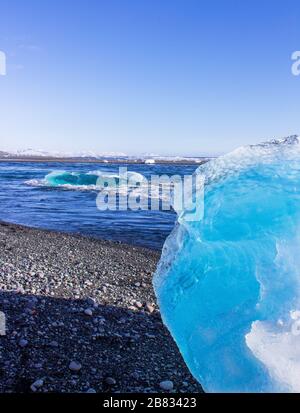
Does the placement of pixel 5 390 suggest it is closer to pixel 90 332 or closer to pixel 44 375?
pixel 44 375

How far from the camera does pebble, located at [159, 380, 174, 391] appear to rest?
15.1ft

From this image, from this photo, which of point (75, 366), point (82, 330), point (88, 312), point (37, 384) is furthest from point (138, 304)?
point (37, 384)

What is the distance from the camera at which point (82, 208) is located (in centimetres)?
1889

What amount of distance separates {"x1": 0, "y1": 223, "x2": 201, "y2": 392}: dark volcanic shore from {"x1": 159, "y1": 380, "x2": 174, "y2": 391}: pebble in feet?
0.14

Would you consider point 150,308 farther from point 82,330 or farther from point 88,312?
point 82,330

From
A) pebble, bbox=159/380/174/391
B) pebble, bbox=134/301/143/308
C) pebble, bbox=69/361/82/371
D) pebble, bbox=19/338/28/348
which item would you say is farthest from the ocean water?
pebble, bbox=159/380/174/391

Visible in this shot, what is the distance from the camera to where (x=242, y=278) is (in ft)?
13.5

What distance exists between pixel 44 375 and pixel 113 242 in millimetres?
7568

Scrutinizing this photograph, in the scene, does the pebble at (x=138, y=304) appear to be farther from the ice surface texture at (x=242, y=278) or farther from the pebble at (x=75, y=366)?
the ice surface texture at (x=242, y=278)

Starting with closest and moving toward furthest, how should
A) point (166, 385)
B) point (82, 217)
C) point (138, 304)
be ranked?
point (166, 385)
point (138, 304)
point (82, 217)

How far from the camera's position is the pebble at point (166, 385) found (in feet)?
15.1

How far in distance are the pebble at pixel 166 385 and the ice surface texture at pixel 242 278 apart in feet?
2.14

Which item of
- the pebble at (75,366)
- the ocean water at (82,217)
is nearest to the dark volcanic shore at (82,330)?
the pebble at (75,366)

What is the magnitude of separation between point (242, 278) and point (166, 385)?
1.59m
